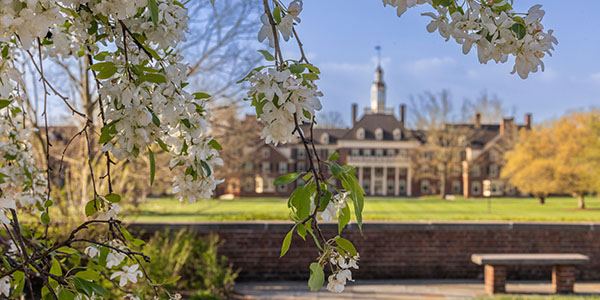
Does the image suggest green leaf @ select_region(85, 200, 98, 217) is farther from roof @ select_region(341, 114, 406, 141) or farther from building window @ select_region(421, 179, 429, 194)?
building window @ select_region(421, 179, 429, 194)

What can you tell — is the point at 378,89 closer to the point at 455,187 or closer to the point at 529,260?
the point at 455,187

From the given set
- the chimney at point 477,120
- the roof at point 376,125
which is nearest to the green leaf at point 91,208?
the roof at point 376,125

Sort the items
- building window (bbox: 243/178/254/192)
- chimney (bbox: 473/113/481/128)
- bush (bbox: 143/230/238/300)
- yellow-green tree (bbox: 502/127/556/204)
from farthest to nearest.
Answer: chimney (bbox: 473/113/481/128) → building window (bbox: 243/178/254/192) → yellow-green tree (bbox: 502/127/556/204) → bush (bbox: 143/230/238/300)

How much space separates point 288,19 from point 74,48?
1.03 m

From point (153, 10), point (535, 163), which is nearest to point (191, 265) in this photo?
point (153, 10)

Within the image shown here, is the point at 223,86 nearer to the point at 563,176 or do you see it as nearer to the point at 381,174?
the point at 563,176

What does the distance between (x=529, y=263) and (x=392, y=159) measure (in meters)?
24.1

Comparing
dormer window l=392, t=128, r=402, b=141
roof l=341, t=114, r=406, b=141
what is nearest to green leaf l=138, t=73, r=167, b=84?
roof l=341, t=114, r=406, b=141

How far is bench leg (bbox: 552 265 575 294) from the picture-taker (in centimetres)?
568

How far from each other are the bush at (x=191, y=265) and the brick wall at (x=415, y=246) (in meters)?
→ 0.25

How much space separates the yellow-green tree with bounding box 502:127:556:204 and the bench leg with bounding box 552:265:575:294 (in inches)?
682

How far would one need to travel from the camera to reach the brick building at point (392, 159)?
2778cm

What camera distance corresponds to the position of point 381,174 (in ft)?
96.8

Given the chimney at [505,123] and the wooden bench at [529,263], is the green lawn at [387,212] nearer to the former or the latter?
the wooden bench at [529,263]
